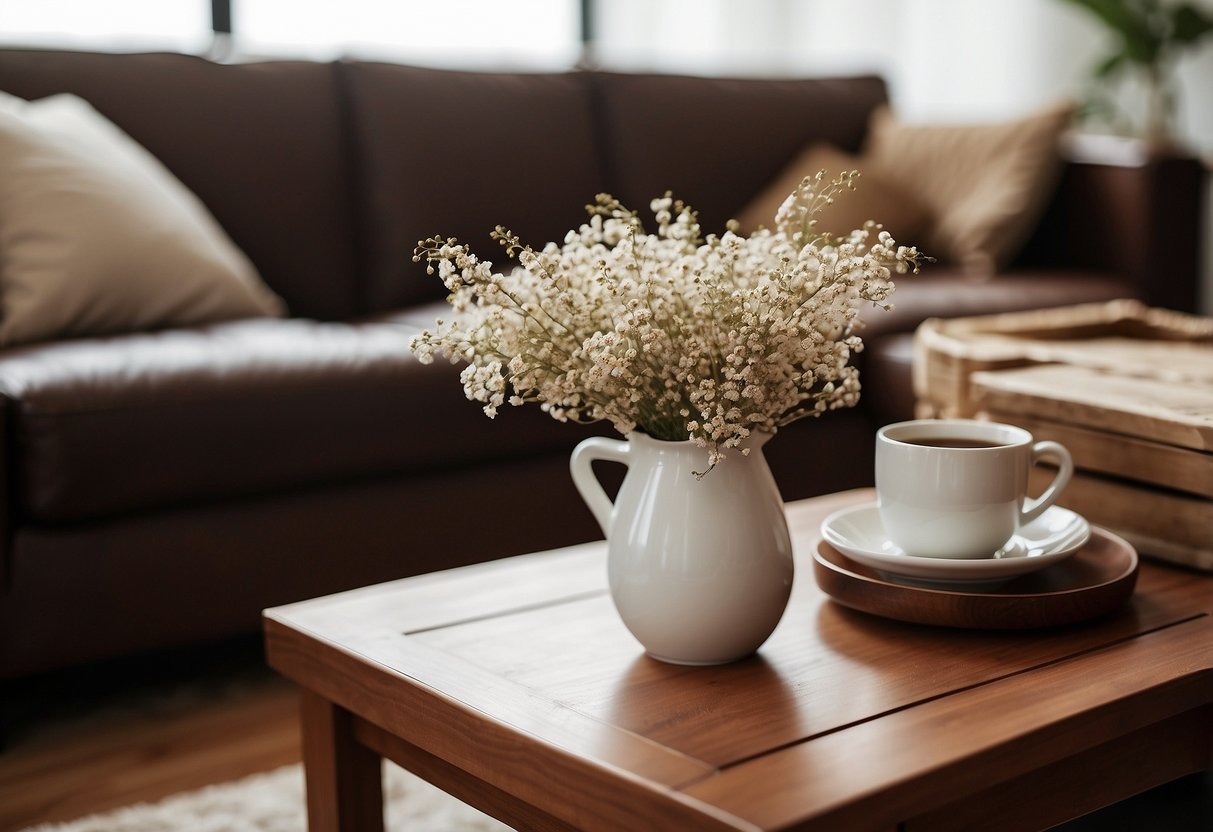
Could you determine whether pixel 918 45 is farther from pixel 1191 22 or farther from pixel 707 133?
pixel 707 133

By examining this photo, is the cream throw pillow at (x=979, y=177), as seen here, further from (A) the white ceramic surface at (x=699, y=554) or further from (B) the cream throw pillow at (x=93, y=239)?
(A) the white ceramic surface at (x=699, y=554)

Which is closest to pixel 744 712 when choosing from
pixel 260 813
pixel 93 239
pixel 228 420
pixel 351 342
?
pixel 260 813

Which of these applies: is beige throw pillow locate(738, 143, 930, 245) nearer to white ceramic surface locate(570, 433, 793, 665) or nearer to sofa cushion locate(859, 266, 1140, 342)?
sofa cushion locate(859, 266, 1140, 342)

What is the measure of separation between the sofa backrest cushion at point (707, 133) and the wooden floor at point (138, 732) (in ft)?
4.67

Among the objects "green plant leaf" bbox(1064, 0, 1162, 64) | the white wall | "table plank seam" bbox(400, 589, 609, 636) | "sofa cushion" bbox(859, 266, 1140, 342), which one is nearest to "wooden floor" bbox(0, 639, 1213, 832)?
"table plank seam" bbox(400, 589, 609, 636)

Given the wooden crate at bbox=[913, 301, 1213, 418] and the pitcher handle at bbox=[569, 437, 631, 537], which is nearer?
the pitcher handle at bbox=[569, 437, 631, 537]

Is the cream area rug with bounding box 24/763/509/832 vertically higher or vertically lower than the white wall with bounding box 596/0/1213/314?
lower

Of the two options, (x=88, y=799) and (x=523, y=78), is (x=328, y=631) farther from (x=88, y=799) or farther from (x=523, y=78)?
(x=523, y=78)

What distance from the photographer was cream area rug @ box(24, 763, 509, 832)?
1.49 metres

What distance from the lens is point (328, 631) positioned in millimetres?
1127

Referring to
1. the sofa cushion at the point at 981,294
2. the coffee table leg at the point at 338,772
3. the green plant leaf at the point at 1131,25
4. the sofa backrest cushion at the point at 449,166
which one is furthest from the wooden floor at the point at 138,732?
the green plant leaf at the point at 1131,25

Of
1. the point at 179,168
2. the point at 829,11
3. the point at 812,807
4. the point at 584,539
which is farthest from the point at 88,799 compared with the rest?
the point at 829,11

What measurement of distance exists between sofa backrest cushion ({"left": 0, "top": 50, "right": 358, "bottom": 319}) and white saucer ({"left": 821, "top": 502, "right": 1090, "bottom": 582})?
5.39 feet

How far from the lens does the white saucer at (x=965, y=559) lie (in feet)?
3.66
